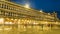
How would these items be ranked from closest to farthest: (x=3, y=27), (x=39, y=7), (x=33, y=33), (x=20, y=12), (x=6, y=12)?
(x=3, y=27)
(x=33, y=33)
(x=6, y=12)
(x=20, y=12)
(x=39, y=7)

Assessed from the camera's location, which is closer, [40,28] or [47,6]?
[40,28]

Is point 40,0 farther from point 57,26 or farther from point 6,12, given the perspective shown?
point 57,26

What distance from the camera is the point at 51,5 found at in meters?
4.90

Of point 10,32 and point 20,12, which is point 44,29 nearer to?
point 10,32

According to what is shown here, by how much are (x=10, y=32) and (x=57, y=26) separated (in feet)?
3.36

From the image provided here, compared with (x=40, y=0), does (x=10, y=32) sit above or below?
below

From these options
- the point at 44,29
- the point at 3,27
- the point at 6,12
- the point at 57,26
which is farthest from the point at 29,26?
the point at 6,12

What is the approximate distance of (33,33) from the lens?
2.35 m

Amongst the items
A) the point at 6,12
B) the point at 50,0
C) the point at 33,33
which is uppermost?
the point at 50,0

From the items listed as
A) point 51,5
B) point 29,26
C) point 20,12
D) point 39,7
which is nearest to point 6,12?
point 20,12

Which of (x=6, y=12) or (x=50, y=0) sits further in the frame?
(x=50, y=0)

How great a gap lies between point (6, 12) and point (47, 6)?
1.93 m

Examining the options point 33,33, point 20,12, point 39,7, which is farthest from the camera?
point 39,7

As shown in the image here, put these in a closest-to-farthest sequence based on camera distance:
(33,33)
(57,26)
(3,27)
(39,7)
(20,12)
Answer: (3,27) < (33,33) < (57,26) < (20,12) < (39,7)
